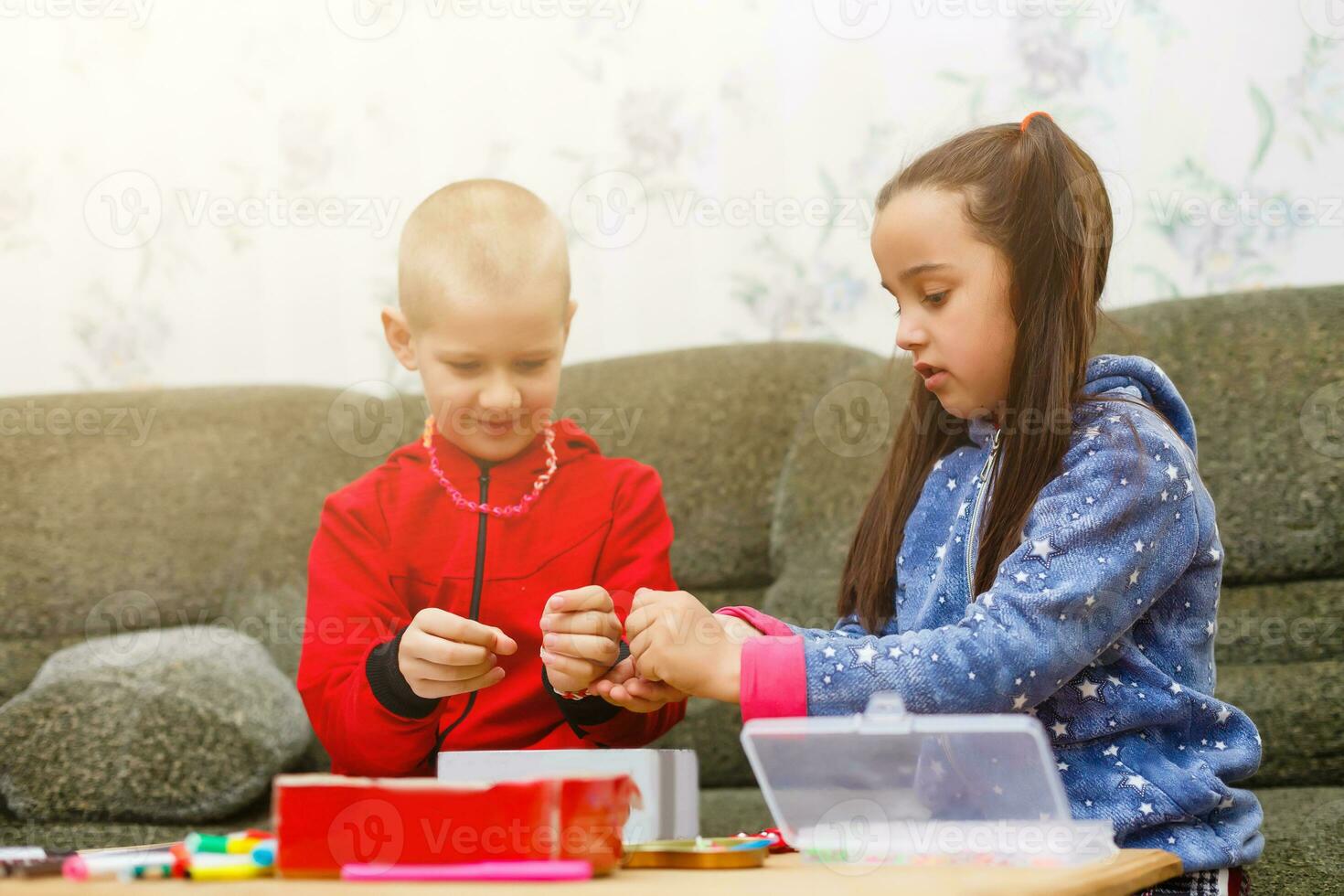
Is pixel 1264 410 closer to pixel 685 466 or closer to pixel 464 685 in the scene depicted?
pixel 685 466

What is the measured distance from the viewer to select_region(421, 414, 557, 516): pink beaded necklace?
1.12 m

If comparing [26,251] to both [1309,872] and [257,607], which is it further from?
[1309,872]

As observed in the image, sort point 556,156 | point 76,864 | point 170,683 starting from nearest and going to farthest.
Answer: point 76,864, point 170,683, point 556,156

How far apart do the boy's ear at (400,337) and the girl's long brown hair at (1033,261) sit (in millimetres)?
Answer: 429

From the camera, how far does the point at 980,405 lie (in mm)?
1014

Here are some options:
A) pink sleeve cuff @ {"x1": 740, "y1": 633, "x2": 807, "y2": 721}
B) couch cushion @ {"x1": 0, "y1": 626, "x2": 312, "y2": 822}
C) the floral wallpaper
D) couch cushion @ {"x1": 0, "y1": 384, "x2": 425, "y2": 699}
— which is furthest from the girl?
couch cushion @ {"x1": 0, "y1": 384, "x2": 425, "y2": 699}

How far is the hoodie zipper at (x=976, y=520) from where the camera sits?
0.98 meters

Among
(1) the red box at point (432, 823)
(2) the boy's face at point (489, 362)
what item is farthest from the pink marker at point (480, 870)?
(2) the boy's face at point (489, 362)

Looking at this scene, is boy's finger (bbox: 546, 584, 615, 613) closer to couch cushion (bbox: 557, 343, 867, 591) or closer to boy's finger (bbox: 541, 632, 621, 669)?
boy's finger (bbox: 541, 632, 621, 669)

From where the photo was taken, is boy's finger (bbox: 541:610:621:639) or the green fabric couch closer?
boy's finger (bbox: 541:610:621:639)

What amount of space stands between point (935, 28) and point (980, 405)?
35.3 inches

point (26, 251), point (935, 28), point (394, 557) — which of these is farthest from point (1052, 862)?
point (26, 251)

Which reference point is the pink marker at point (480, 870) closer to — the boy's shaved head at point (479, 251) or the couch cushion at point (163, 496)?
the boy's shaved head at point (479, 251)

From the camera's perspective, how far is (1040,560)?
863 millimetres
